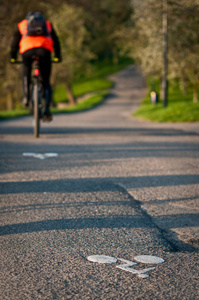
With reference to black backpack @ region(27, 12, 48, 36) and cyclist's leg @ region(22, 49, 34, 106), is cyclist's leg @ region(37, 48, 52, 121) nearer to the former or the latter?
cyclist's leg @ region(22, 49, 34, 106)

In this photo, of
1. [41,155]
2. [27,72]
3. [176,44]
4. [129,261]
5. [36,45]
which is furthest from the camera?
[176,44]

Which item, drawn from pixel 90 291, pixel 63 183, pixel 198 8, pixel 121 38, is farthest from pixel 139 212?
pixel 121 38

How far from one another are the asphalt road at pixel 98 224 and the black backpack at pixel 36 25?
237cm

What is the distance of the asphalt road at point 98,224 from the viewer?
9.39 feet

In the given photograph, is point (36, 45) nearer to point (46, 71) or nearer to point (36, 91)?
point (46, 71)

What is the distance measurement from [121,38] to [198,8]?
110 ft

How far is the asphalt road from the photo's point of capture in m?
2.86

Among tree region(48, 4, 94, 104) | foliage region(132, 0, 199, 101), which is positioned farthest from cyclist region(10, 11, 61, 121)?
tree region(48, 4, 94, 104)

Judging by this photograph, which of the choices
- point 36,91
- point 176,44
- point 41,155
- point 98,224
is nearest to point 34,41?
point 36,91

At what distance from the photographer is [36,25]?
8.78 metres

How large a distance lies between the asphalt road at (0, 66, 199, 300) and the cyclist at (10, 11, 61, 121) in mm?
1897

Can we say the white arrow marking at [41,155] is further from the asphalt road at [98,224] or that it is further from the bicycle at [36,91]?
the bicycle at [36,91]

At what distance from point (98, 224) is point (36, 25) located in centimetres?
576

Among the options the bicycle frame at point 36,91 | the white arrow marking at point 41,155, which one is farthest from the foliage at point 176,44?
the white arrow marking at point 41,155
